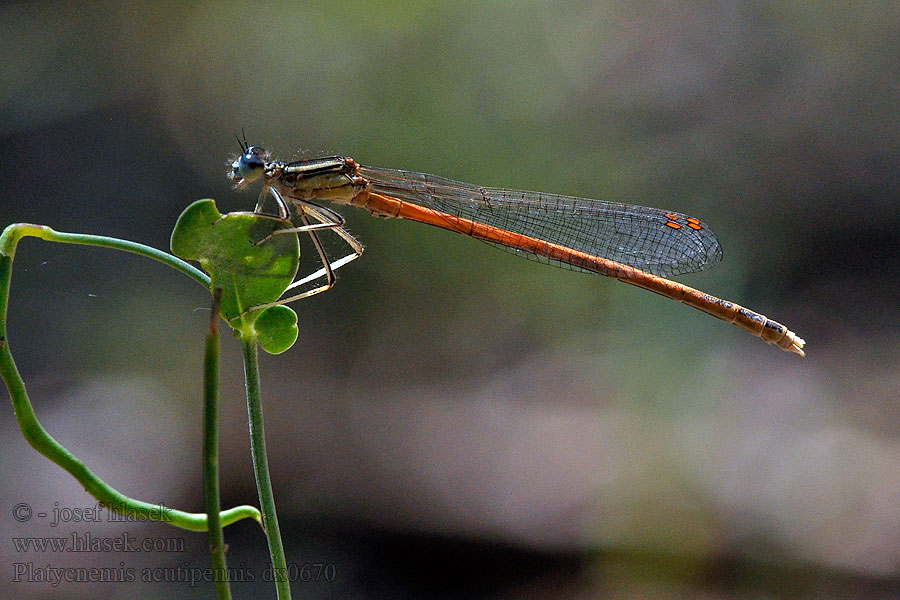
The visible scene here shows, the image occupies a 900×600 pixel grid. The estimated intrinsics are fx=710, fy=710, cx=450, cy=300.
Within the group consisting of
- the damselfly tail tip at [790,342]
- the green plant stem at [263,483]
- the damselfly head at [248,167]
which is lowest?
the green plant stem at [263,483]

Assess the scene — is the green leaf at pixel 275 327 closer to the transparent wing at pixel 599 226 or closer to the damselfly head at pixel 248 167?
the damselfly head at pixel 248 167

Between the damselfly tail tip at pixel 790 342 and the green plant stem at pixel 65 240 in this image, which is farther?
the damselfly tail tip at pixel 790 342

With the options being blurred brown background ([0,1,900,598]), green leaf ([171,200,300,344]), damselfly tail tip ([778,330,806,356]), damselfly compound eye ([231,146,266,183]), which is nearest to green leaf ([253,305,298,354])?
green leaf ([171,200,300,344])

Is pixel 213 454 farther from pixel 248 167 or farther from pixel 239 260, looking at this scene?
pixel 248 167

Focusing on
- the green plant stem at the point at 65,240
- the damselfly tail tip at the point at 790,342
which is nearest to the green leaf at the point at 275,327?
the green plant stem at the point at 65,240

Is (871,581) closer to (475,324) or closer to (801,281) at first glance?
(801,281)
